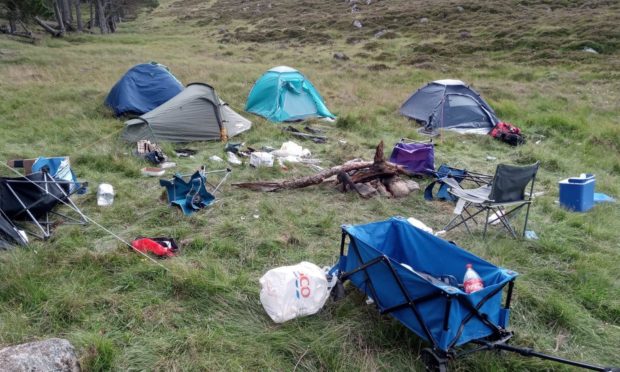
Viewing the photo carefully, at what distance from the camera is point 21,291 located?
3.86 metres

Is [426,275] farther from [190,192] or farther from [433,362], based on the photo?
[190,192]

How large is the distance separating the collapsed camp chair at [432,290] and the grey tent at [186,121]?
5.85 metres

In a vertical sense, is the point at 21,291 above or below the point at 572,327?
above

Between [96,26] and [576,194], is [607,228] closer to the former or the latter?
[576,194]

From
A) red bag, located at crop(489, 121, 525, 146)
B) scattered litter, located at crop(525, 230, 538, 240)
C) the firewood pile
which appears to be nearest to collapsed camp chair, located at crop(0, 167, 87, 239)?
the firewood pile

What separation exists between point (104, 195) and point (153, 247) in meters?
1.93

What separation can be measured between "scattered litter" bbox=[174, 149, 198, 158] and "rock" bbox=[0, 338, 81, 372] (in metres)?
5.56

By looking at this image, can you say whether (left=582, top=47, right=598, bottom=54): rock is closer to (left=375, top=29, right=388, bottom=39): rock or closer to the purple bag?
(left=375, top=29, right=388, bottom=39): rock

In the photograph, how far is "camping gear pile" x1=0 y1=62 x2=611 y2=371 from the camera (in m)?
3.29

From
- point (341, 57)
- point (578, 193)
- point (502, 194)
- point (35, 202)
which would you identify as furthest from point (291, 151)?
point (341, 57)

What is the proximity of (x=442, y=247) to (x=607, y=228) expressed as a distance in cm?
328

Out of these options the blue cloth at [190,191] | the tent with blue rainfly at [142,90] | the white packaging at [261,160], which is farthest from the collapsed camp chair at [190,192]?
the tent with blue rainfly at [142,90]

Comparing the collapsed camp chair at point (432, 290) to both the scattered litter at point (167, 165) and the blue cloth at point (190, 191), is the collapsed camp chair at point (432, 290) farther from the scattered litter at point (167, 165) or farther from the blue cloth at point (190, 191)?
the scattered litter at point (167, 165)

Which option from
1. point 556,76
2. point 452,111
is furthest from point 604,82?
point 452,111
